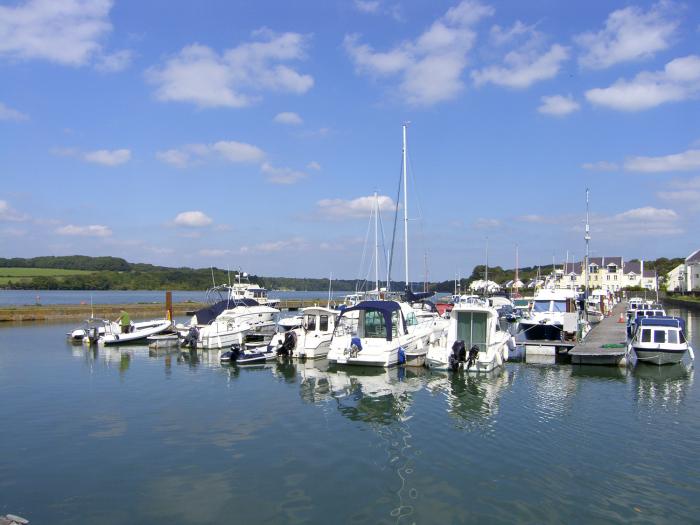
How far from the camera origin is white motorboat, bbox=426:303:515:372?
2438 cm

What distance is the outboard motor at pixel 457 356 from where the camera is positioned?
24255 millimetres

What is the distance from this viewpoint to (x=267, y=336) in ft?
120

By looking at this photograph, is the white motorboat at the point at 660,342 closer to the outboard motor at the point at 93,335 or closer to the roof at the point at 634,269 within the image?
the outboard motor at the point at 93,335

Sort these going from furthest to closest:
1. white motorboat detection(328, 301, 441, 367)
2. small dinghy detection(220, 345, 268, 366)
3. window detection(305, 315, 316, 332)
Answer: window detection(305, 315, 316, 332), small dinghy detection(220, 345, 268, 366), white motorboat detection(328, 301, 441, 367)

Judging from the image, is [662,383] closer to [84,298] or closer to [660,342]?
[660,342]

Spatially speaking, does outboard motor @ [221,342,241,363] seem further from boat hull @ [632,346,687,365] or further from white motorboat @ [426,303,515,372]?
boat hull @ [632,346,687,365]

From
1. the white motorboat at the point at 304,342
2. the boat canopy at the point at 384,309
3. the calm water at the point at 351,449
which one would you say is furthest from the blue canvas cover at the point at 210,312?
the boat canopy at the point at 384,309

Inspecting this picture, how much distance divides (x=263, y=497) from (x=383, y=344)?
51.2 ft

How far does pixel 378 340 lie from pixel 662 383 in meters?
12.1

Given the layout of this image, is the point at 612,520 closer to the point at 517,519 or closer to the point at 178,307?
the point at 517,519

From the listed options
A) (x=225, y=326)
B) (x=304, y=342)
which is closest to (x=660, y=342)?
(x=304, y=342)

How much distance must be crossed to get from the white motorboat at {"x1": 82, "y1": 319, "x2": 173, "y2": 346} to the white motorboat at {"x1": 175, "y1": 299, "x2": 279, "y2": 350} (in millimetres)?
1385

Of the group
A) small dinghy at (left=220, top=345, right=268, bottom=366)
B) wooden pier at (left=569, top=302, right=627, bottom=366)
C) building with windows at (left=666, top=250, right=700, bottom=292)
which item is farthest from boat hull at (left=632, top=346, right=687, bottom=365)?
building with windows at (left=666, top=250, right=700, bottom=292)

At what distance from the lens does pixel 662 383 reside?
22.6m
